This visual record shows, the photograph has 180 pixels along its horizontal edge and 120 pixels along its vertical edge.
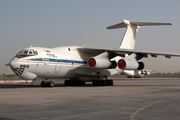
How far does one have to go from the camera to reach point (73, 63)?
19719 mm

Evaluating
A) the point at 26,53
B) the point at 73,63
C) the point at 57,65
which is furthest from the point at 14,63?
the point at 73,63

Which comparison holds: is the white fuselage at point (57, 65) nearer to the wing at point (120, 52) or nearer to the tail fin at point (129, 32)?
the wing at point (120, 52)

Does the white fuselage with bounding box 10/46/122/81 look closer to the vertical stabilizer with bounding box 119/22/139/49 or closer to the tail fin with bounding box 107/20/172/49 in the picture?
the vertical stabilizer with bounding box 119/22/139/49

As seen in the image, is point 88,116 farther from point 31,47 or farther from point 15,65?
point 31,47

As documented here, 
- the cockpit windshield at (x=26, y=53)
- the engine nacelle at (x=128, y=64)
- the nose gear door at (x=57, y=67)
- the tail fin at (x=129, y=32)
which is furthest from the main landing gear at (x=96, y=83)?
the cockpit windshield at (x=26, y=53)

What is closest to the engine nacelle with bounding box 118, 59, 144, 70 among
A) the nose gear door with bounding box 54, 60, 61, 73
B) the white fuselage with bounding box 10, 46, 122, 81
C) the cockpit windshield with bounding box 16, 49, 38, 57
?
the white fuselage with bounding box 10, 46, 122, 81

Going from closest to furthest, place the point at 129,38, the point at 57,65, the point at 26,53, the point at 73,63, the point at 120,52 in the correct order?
the point at 26,53, the point at 57,65, the point at 73,63, the point at 120,52, the point at 129,38

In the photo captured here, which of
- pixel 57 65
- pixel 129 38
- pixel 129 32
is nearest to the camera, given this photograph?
pixel 57 65

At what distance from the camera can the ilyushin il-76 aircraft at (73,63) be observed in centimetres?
1658

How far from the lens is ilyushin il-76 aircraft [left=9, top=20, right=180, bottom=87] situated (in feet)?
54.4

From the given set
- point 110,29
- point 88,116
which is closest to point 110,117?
point 88,116

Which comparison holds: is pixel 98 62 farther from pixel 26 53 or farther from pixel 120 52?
pixel 26 53

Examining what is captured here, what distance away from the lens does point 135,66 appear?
19766mm

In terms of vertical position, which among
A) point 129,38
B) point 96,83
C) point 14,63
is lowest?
point 96,83
